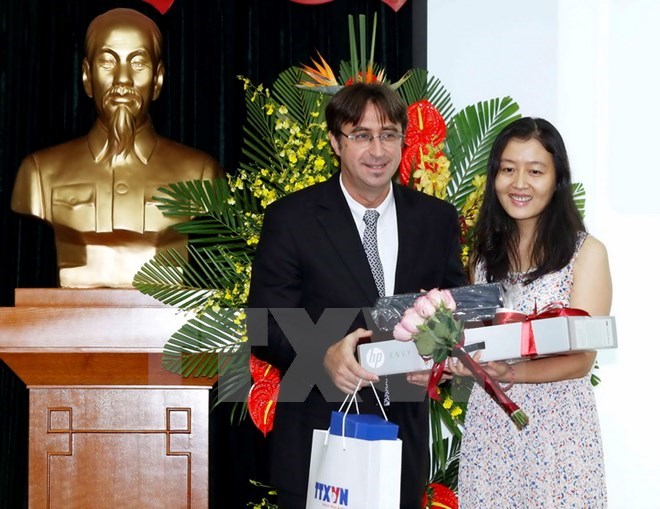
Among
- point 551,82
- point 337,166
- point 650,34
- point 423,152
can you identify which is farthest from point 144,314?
point 650,34

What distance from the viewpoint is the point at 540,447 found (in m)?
1.95

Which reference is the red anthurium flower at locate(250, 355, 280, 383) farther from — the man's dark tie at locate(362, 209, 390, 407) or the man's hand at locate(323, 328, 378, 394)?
the man's hand at locate(323, 328, 378, 394)

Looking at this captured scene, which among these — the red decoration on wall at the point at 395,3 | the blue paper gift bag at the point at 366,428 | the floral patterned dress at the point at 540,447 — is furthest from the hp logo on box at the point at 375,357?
the red decoration on wall at the point at 395,3

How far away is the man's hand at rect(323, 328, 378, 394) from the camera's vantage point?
179 cm

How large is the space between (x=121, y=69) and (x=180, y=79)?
910 mm

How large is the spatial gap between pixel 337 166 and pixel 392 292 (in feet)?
3.06

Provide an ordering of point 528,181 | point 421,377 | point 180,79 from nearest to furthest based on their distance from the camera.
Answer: point 421,377 < point 528,181 < point 180,79

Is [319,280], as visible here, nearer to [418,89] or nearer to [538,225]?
[538,225]

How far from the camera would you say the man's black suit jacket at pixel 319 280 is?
2.06 metres

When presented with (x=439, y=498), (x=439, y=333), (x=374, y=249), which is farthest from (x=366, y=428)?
(x=439, y=498)

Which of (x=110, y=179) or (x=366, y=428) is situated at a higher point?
(x=110, y=179)

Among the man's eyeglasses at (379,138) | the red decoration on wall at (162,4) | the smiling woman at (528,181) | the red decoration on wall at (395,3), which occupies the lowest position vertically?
the smiling woman at (528,181)

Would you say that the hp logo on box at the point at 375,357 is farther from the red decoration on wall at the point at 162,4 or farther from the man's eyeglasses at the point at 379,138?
the red decoration on wall at the point at 162,4

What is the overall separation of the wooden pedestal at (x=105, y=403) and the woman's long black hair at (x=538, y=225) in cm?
110
